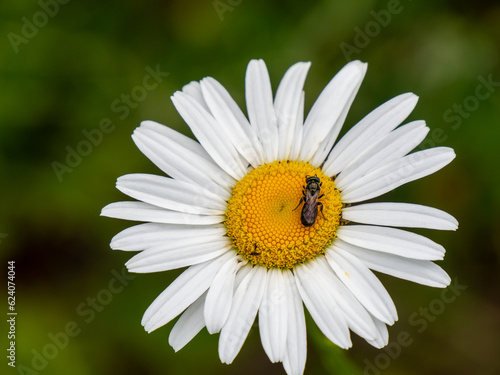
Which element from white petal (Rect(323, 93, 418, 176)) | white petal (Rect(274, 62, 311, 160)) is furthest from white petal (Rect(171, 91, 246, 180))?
white petal (Rect(323, 93, 418, 176))

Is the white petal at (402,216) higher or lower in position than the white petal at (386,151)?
lower

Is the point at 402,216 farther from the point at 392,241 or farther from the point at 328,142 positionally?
the point at 328,142

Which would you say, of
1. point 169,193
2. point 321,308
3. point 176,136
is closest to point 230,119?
point 176,136

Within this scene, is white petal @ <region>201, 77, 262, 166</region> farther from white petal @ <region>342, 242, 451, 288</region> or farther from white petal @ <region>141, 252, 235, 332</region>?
white petal @ <region>342, 242, 451, 288</region>

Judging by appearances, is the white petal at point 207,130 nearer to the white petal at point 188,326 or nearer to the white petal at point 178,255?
the white petal at point 178,255

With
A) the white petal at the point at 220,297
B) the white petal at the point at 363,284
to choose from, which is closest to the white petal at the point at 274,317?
the white petal at the point at 220,297
